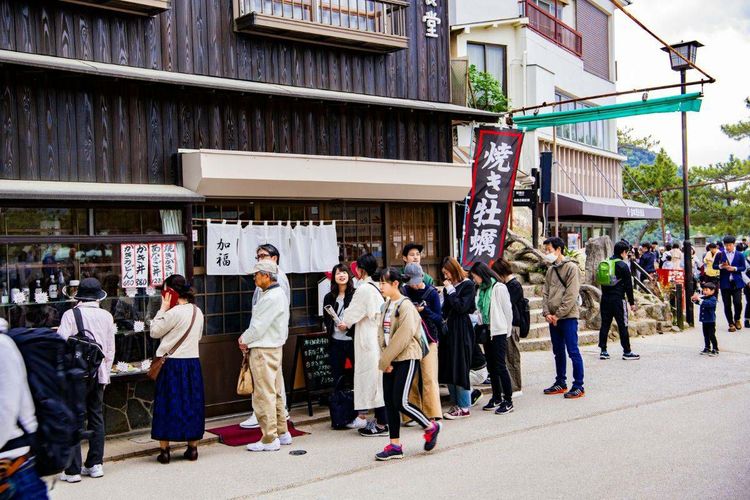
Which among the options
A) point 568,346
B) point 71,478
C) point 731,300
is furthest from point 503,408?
point 731,300

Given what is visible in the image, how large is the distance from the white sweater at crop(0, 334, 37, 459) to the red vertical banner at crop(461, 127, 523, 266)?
1037 cm

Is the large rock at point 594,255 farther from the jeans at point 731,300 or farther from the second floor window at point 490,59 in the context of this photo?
the second floor window at point 490,59

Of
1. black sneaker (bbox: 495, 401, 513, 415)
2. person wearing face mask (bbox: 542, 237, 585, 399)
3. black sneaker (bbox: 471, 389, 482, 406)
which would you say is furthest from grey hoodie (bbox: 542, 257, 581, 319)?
black sneaker (bbox: 495, 401, 513, 415)

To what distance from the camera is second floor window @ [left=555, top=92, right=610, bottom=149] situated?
29.3m

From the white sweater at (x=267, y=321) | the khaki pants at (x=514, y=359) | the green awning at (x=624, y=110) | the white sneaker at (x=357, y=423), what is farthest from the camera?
the green awning at (x=624, y=110)

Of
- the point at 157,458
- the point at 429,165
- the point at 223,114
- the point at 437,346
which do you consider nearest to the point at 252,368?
the point at 157,458

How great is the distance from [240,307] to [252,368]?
6.86 feet

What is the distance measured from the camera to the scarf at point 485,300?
1144cm

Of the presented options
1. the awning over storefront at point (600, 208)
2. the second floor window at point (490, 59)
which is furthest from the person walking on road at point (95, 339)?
the awning over storefront at point (600, 208)

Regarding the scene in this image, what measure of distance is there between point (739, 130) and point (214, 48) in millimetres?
39177

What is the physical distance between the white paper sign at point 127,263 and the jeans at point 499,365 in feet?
15.9

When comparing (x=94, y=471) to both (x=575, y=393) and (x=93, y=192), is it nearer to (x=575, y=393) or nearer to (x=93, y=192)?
(x=93, y=192)

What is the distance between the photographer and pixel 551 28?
29.4 meters

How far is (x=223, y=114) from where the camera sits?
36.8 feet
